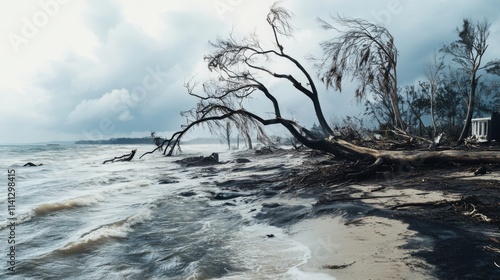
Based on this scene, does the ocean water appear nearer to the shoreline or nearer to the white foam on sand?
the white foam on sand

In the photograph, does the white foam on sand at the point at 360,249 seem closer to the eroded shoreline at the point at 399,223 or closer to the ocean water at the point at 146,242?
the eroded shoreline at the point at 399,223

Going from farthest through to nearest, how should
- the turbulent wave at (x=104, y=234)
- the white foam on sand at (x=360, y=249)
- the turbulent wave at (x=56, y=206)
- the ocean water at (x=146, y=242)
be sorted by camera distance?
1. the turbulent wave at (x=56, y=206)
2. the turbulent wave at (x=104, y=234)
3. the ocean water at (x=146, y=242)
4. the white foam on sand at (x=360, y=249)

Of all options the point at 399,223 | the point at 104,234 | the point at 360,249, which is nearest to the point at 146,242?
the point at 104,234

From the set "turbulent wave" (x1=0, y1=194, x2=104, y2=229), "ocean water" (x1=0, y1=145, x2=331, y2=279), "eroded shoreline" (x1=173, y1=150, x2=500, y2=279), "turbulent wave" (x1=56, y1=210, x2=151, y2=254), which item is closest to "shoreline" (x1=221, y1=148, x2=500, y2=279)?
"eroded shoreline" (x1=173, y1=150, x2=500, y2=279)

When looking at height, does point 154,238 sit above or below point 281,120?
below

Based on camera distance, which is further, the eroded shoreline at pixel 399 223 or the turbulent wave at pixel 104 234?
the turbulent wave at pixel 104 234

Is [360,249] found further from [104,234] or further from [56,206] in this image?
[56,206]

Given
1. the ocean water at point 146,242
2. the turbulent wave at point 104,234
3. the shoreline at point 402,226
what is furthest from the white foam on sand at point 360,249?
the turbulent wave at point 104,234

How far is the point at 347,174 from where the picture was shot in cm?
1021

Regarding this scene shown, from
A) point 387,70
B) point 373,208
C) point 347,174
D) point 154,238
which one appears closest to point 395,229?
point 373,208

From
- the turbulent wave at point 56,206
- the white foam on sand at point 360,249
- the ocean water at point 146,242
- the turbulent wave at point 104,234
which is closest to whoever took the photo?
the white foam on sand at point 360,249

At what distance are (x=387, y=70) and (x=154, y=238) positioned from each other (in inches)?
552

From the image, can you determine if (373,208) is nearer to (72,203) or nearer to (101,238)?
(101,238)

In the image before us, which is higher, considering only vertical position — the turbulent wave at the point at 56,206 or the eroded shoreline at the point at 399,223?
the eroded shoreline at the point at 399,223
